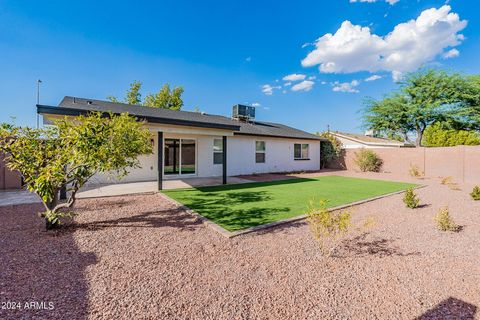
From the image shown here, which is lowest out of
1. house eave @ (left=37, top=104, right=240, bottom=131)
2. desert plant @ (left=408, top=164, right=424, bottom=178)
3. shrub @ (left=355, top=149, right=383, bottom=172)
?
desert plant @ (left=408, top=164, right=424, bottom=178)

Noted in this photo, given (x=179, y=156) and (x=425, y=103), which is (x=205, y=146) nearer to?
(x=179, y=156)

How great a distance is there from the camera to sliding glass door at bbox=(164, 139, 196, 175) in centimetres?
1200

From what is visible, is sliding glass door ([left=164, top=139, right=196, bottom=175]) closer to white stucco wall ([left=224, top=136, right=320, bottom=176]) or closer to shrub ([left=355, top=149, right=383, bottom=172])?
white stucco wall ([left=224, top=136, right=320, bottom=176])

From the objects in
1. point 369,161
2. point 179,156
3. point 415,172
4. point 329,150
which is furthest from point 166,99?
point 415,172

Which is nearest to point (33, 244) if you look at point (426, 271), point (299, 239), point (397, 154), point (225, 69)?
point (299, 239)

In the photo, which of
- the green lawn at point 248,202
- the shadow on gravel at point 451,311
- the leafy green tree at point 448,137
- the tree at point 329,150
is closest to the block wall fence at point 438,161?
the tree at point 329,150

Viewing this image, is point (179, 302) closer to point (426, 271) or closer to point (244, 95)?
point (426, 271)

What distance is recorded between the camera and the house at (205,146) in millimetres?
9070

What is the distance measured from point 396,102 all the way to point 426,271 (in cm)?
2581

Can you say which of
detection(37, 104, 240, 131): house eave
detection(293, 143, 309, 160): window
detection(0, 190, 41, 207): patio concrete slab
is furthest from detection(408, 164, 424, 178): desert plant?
detection(0, 190, 41, 207): patio concrete slab

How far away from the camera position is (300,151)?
18.1m

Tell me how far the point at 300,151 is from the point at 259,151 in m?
4.45

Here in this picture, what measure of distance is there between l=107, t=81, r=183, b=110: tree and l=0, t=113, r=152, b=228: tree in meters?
26.6

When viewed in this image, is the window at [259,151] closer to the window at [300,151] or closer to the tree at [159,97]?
the window at [300,151]
